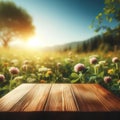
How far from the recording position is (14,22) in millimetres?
28719

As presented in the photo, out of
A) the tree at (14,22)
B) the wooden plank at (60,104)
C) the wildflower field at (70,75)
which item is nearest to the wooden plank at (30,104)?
the wooden plank at (60,104)

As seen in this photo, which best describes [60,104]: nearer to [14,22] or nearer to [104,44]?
[104,44]

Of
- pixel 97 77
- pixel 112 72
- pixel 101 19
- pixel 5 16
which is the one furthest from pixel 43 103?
pixel 5 16

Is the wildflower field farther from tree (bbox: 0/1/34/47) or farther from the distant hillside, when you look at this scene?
tree (bbox: 0/1/34/47)

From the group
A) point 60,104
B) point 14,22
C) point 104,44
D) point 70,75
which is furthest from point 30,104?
point 14,22

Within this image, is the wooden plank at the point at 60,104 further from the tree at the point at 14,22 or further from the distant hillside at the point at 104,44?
the tree at the point at 14,22

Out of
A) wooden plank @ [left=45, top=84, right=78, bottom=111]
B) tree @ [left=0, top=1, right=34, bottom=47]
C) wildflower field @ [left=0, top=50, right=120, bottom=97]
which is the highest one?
tree @ [left=0, top=1, right=34, bottom=47]

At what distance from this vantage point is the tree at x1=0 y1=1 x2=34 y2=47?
2785 centimetres

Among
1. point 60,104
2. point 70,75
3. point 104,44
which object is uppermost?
point 104,44

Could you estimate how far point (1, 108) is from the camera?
1.24 meters

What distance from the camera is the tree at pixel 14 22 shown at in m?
27.8

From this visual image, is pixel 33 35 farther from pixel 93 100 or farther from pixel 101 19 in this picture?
pixel 93 100

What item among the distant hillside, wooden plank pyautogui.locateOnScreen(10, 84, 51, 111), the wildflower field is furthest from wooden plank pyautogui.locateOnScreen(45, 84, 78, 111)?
the distant hillside
